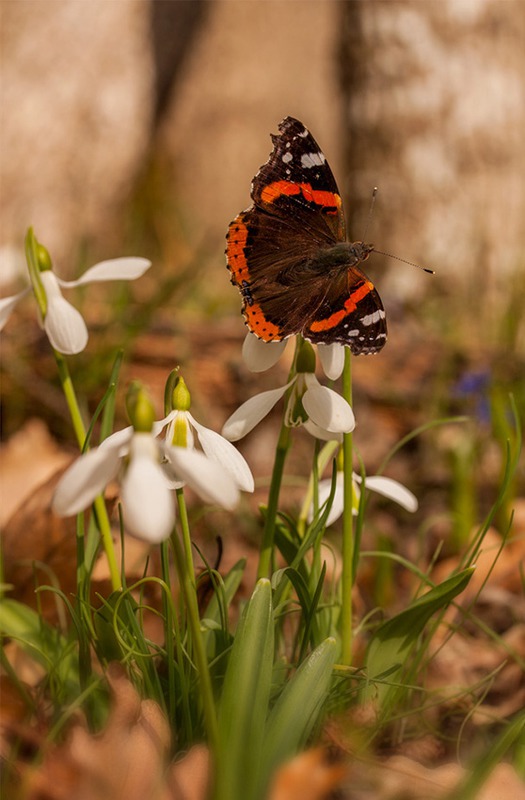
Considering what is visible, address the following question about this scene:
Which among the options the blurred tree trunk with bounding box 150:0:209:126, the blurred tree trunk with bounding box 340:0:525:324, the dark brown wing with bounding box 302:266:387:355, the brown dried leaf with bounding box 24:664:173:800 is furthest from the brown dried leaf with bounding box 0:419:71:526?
the blurred tree trunk with bounding box 150:0:209:126

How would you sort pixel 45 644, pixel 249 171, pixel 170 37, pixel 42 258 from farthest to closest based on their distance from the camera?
pixel 249 171
pixel 170 37
pixel 45 644
pixel 42 258

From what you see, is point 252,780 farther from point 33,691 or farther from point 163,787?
Answer: point 33,691

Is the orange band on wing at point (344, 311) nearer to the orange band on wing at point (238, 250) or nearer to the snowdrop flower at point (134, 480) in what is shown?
the orange band on wing at point (238, 250)

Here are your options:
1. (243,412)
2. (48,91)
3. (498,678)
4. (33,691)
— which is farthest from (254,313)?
(48,91)

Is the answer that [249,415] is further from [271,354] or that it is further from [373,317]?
[373,317]

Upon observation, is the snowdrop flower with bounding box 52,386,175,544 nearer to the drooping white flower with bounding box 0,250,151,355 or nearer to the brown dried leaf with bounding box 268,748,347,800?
the brown dried leaf with bounding box 268,748,347,800

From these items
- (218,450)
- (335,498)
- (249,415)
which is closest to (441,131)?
(335,498)

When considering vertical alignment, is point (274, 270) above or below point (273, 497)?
above
